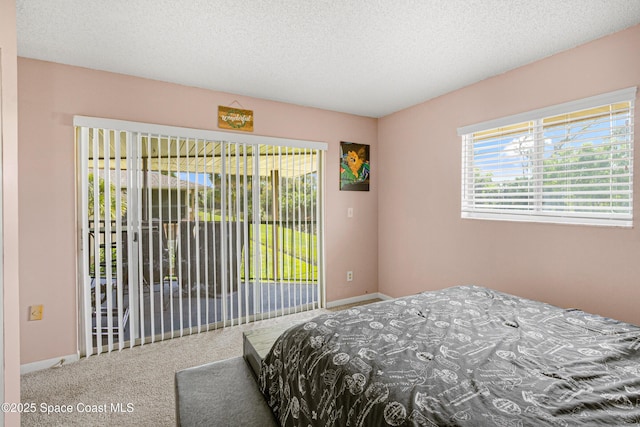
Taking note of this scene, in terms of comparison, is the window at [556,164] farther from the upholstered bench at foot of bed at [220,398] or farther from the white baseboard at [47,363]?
the white baseboard at [47,363]

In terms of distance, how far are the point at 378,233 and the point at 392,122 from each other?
148 cm

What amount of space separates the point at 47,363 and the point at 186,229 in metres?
1.46

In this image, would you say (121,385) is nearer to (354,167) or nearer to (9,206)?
(9,206)

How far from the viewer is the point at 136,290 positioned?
269cm

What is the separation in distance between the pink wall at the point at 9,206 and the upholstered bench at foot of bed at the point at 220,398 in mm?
766

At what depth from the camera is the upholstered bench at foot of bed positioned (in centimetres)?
131

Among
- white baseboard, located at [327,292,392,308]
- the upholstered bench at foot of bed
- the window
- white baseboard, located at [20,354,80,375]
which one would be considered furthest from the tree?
the window

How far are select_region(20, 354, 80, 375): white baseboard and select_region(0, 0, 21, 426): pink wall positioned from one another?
1054mm

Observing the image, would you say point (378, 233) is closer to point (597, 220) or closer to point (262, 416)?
point (597, 220)

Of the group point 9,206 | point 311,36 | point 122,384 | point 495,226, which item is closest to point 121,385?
point 122,384

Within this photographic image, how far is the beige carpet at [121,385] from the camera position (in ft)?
6.00

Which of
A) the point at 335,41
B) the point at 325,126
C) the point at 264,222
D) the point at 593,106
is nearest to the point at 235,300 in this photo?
the point at 264,222

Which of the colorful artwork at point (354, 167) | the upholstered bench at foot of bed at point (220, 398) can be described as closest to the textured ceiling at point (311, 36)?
the colorful artwork at point (354, 167)

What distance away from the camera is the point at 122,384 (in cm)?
214
